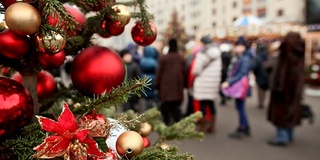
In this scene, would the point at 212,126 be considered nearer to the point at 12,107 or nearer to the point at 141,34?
the point at 141,34

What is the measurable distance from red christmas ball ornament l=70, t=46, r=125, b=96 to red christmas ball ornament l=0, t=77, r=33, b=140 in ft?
0.60

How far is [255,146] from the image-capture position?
4637 millimetres

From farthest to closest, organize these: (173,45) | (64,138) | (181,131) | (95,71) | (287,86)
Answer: (173,45), (287,86), (181,131), (95,71), (64,138)

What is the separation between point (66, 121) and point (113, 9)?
38 cm

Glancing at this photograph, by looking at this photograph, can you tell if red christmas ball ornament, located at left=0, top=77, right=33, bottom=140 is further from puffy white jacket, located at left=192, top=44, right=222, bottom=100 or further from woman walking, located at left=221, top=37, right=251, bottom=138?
woman walking, located at left=221, top=37, right=251, bottom=138

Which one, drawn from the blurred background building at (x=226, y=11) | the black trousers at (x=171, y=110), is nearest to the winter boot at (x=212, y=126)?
the black trousers at (x=171, y=110)

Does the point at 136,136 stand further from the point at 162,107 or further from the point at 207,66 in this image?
the point at 162,107

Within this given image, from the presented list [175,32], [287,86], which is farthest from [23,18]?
[175,32]

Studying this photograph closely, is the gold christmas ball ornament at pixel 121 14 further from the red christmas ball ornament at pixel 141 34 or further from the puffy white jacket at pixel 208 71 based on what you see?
the puffy white jacket at pixel 208 71

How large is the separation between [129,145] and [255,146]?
3995mm

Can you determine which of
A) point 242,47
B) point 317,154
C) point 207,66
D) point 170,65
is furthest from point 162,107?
point 317,154

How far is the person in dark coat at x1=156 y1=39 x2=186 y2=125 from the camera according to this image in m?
5.20

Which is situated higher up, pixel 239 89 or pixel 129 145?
pixel 129 145

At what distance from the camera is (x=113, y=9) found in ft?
3.32
